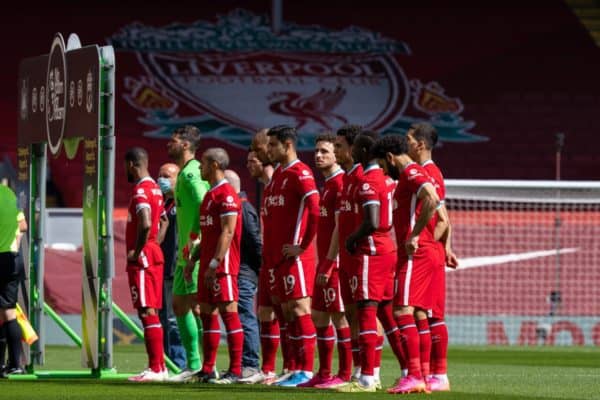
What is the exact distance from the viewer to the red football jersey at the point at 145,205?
37.6 feet

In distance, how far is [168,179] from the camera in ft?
42.3

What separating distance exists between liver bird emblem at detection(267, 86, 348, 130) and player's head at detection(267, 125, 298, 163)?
16334 mm

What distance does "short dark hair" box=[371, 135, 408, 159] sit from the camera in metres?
10.2

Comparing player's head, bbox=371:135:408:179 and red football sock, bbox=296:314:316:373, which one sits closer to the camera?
player's head, bbox=371:135:408:179

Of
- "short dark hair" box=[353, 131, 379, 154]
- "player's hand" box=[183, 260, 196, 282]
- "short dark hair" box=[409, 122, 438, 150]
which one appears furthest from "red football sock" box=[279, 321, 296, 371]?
"short dark hair" box=[409, 122, 438, 150]

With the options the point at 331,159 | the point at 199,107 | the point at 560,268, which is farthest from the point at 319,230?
the point at 199,107

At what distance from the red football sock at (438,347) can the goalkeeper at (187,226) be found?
202 cm

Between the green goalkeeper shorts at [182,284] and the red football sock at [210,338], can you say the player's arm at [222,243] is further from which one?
the green goalkeeper shorts at [182,284]

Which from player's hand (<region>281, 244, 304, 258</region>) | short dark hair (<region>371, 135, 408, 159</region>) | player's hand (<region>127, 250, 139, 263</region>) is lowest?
player's hand (<region>127, 250, 139, 263</region>)

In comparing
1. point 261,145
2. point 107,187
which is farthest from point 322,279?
point 107,187

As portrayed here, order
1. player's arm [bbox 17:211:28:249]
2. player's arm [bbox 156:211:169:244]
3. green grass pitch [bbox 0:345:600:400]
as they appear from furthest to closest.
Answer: player's arm [bbox 17:211:28:249]
player's arm [bbox 156:211:169:244]
green grass pitch [bbox 0:345:600:400]

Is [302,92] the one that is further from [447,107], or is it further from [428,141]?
[428,141]

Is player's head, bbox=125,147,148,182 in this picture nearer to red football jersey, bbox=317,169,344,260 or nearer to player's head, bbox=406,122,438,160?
red football jersey, bbox=317,169,344,260

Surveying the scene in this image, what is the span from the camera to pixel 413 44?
2889cm
